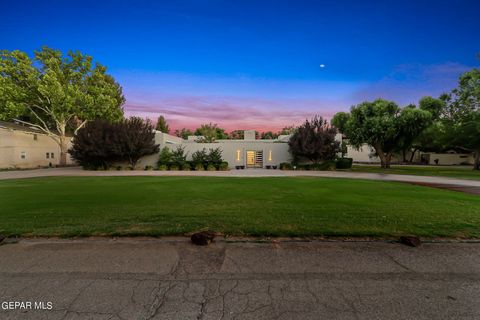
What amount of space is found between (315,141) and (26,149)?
30275mm

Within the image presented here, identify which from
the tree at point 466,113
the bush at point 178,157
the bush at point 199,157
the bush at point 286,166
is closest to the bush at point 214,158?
the bush at point 199,157

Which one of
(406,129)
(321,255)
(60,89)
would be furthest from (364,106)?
(60,89)

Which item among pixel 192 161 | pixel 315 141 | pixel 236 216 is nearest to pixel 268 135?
pixel 315 141

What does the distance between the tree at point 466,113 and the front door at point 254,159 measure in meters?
19.4

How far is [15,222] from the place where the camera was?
4746mm

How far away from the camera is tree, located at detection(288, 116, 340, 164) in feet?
74.3

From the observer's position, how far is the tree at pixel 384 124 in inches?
834

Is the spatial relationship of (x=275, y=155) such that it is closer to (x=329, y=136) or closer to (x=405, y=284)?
(x=329, y=136)

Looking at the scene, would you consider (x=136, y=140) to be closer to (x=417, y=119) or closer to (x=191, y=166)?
(x=191, y=166)

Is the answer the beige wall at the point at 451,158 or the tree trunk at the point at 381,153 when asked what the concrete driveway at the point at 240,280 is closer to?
the tree trunk at the point at 381,153

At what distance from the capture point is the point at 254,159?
25844 mm

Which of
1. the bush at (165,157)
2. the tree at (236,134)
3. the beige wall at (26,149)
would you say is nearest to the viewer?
the beige wall at (26,149)

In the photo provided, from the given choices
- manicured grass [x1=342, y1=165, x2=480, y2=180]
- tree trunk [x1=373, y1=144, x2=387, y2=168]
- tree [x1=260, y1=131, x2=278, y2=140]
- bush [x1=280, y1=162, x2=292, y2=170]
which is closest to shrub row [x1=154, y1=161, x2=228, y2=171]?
bush [x1=280, y1=162, x2=292, y2=170]

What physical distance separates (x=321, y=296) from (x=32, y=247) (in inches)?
172
